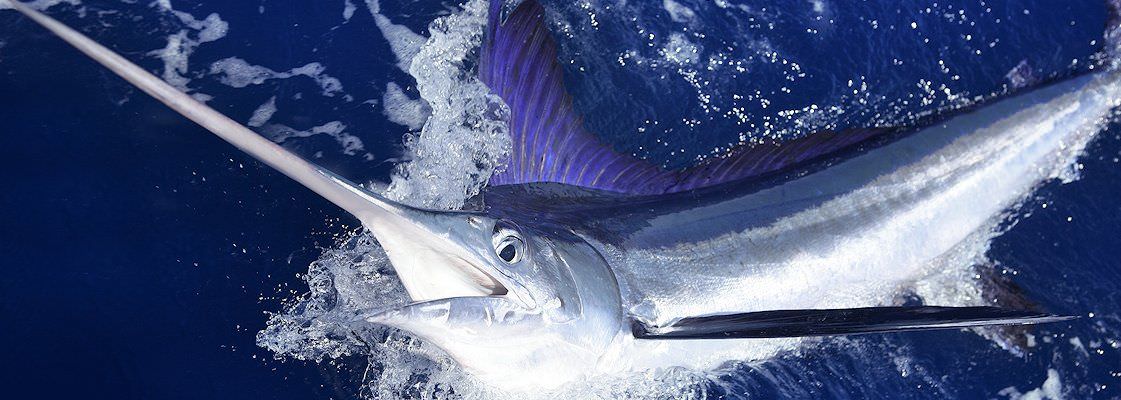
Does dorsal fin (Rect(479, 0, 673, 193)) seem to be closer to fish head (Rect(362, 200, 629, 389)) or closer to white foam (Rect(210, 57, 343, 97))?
fish head (Rect(362, 200, 629, 389))

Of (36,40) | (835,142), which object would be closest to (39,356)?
(36,40)

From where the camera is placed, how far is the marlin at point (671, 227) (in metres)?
2.09

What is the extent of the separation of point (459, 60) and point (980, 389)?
84.6 inches

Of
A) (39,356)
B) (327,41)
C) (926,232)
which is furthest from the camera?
(327,41)

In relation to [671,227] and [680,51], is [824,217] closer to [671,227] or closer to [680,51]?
[671,227]

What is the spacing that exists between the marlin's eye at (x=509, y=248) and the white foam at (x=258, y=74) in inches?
54.6

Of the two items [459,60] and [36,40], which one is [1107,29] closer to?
[459,60]

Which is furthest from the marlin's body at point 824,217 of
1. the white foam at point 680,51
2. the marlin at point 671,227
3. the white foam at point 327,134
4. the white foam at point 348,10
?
the white foam at point 348,10

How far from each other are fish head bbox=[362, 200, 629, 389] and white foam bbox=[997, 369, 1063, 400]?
5.24 feet

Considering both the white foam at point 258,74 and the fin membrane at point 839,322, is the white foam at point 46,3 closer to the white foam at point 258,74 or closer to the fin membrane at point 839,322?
the white foam at point 258,74

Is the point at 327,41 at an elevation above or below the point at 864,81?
below

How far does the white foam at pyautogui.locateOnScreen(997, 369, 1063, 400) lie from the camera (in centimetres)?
308

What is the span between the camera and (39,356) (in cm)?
248

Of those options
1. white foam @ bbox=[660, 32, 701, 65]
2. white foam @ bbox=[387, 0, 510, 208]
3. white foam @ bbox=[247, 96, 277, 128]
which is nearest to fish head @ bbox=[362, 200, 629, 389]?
white foam @ bbox=[387, 0, 510, 208]
